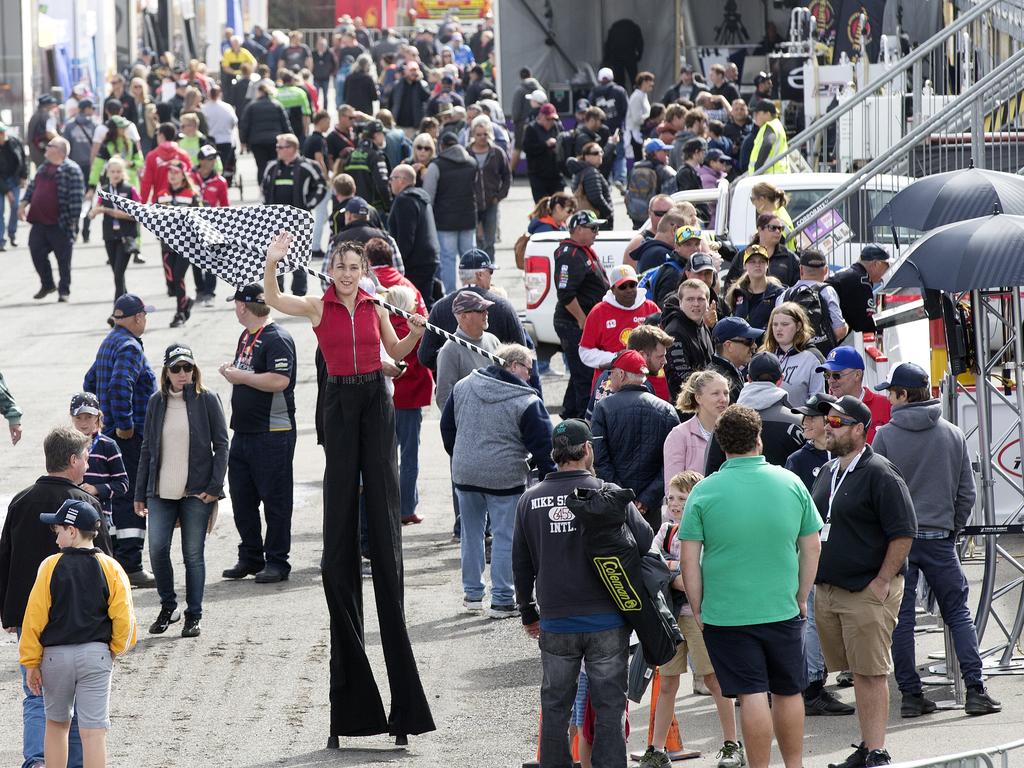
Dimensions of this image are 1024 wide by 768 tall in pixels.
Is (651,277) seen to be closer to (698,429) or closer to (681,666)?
(698,429)

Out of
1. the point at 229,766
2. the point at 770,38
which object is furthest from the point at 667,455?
the point at 770,38

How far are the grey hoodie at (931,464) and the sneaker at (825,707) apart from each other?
101 cm

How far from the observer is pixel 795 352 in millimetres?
10867

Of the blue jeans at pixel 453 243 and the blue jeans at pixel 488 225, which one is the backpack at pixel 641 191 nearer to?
the blue jeans at pixel 488 225

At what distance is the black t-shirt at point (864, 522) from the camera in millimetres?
7973

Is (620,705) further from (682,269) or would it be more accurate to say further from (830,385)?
(682,269)

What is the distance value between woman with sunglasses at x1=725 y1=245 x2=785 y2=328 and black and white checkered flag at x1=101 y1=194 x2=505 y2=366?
12.9 ft

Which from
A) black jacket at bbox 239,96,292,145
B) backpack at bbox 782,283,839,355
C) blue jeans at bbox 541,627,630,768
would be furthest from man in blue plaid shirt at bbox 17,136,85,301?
blue jeans at bbox 541,627,630,768

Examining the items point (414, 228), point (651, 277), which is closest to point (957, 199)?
point (651, 277)

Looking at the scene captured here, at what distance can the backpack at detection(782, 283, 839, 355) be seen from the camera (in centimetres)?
1169

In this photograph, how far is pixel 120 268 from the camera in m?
20.5

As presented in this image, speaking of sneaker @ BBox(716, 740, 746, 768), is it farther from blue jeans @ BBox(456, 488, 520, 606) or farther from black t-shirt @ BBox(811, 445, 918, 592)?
blue jeans @ BBox(456, 488, 520, 606)

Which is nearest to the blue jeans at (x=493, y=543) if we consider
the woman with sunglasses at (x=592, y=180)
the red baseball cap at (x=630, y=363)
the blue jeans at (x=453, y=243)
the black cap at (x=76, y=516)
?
the red baseball cap at (x=630, y=363)

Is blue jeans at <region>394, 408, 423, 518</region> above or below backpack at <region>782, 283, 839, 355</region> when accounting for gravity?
below
